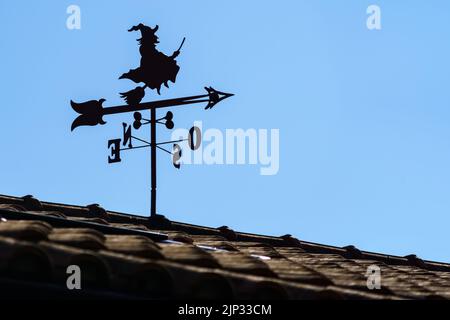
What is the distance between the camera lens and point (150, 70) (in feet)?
30.9

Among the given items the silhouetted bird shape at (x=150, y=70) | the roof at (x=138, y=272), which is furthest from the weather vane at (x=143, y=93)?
the roof at (x=138, y=272)

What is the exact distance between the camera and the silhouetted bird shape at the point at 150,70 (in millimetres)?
9352

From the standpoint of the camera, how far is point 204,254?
4.57 m

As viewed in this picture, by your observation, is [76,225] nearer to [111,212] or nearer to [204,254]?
[204,254]

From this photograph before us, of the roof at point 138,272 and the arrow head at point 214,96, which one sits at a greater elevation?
the arrow head at point 214,96

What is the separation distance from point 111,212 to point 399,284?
148 inches

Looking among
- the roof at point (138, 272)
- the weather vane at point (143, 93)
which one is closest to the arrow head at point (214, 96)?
the weather vane at point (143, 93)
